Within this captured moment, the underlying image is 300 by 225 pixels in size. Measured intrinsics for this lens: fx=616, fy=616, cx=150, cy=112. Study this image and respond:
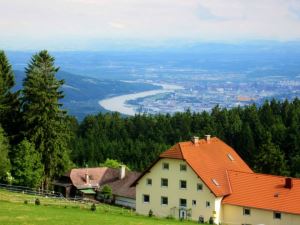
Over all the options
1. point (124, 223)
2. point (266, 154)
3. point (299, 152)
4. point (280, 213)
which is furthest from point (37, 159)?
point (299, 152)

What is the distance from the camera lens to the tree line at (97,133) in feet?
196

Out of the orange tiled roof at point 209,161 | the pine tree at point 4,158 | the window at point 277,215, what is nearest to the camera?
the window at point 277,215

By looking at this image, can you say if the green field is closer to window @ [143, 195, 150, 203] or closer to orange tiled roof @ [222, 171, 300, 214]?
orange tiled roof @ [222, 171, 300, 214]

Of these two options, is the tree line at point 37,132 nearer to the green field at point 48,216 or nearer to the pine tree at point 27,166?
the pine tree at point 27,166

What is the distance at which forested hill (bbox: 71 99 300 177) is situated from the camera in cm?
8457

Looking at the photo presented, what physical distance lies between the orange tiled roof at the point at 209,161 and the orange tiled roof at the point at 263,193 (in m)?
0.85

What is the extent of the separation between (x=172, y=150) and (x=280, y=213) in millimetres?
11351

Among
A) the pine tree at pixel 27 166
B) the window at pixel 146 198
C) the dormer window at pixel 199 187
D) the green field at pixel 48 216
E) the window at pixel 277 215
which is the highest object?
the pine tree at pixel 27 166

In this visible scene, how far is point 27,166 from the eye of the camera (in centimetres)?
5859

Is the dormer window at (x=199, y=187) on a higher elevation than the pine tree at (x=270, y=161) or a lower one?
lower

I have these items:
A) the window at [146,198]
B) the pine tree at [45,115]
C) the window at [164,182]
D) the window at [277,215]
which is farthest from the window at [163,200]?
the pine tree at [45,115]

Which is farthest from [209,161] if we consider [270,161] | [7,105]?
[270,161]

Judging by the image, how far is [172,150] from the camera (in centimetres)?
5316

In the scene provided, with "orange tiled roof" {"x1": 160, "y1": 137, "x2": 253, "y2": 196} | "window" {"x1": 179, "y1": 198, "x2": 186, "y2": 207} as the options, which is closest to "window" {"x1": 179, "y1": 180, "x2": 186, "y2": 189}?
"window" {"x1": 179, "y1": 198, "x2": 186, "y2": 207}
